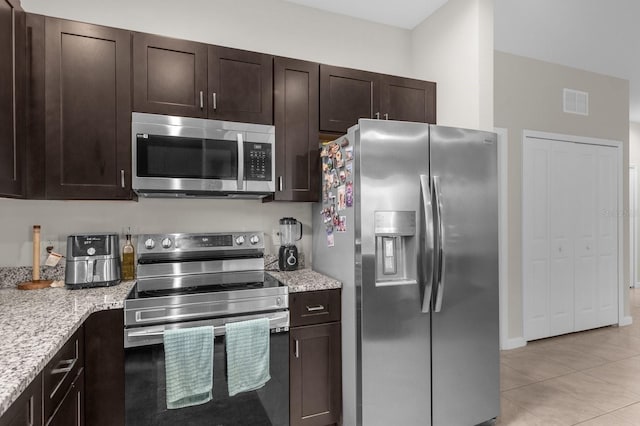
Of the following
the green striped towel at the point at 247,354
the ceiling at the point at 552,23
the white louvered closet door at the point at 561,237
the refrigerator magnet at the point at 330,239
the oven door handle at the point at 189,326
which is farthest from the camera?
the white louvered closet door at the point at 561,237

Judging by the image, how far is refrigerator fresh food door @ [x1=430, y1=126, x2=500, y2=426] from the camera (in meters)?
2.16

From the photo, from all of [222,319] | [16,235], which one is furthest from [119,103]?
[222,319]

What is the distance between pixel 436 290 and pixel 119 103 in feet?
6.92

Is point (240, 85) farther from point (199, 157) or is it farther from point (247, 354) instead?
point (247, 354)

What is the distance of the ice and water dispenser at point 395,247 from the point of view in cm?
206

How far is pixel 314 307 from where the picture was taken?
218cm

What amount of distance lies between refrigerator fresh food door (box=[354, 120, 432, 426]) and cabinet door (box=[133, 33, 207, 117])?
3.41 feet

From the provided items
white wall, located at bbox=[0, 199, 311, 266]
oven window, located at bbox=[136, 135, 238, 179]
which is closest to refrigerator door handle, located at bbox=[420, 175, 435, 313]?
white wall, located at bbox=[0, 199, 311, 266]

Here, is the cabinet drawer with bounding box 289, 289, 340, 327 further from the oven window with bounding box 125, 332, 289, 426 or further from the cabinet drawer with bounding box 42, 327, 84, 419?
the cabinet drawer with bounding box 42, 327, 84, 419

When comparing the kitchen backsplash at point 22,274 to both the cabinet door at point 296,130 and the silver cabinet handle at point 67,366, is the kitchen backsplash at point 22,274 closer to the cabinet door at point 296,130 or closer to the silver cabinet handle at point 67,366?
the silver cabinet handle at point 67,366

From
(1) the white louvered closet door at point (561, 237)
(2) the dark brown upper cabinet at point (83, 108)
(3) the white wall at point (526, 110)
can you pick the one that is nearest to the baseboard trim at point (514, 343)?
(3) the white wall at point (526, 110)

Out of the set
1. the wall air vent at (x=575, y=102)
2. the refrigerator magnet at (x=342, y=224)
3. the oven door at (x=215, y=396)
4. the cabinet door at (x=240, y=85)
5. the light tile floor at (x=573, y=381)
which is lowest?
the light tile floor at (x=573, y=381)

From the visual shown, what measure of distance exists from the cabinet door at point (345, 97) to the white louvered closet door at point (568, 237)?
2.11 metres

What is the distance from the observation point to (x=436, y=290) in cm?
212
